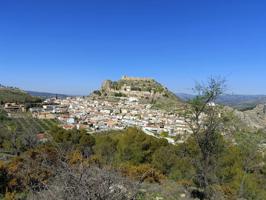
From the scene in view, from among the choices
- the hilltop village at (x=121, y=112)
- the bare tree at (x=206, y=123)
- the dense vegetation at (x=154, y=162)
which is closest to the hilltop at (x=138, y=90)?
the hilltop village at (x=121, y=112)

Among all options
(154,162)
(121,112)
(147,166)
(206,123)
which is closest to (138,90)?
(121,112)

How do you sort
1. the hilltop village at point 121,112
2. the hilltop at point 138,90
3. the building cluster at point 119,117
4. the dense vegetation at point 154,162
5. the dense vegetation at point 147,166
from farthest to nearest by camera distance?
1. the hilltop at point 138,90
2. the hilltop village at point 121,112
3. the building cluster at point 119,117
4. the dense vegetation at point 154,162
5. the dense vegetation at point 147,166

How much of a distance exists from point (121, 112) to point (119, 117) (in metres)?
12.6

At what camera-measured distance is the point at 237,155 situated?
22516 mm

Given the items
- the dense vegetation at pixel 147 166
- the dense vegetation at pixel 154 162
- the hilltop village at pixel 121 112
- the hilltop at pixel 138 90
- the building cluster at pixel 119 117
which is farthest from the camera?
the hilltop at pixel 138 90

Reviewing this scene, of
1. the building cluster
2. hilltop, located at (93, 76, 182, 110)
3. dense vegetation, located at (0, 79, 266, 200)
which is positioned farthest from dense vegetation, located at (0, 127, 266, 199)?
hilltop, located at (93, 76, 182, 110)

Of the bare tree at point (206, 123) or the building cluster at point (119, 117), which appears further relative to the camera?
the building cluster at point (119, 117)

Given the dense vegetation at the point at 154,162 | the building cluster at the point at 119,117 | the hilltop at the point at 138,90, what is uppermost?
the hilltop at the point at 138,90

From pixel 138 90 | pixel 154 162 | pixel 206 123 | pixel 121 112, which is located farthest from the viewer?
pixel 138 90

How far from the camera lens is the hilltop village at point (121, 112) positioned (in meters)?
68.5

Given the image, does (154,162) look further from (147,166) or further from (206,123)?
(206,123)

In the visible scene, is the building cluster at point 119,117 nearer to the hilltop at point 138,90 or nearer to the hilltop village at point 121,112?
the hilltop village at point 121,112

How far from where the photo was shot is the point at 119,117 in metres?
86.6

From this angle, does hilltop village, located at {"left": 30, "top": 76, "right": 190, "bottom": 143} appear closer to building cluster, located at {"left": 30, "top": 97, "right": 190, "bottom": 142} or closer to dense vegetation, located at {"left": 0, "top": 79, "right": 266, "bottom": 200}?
building cluster, located at {"left": 30, "top": 97, "right": 190, "bottom": 142}
